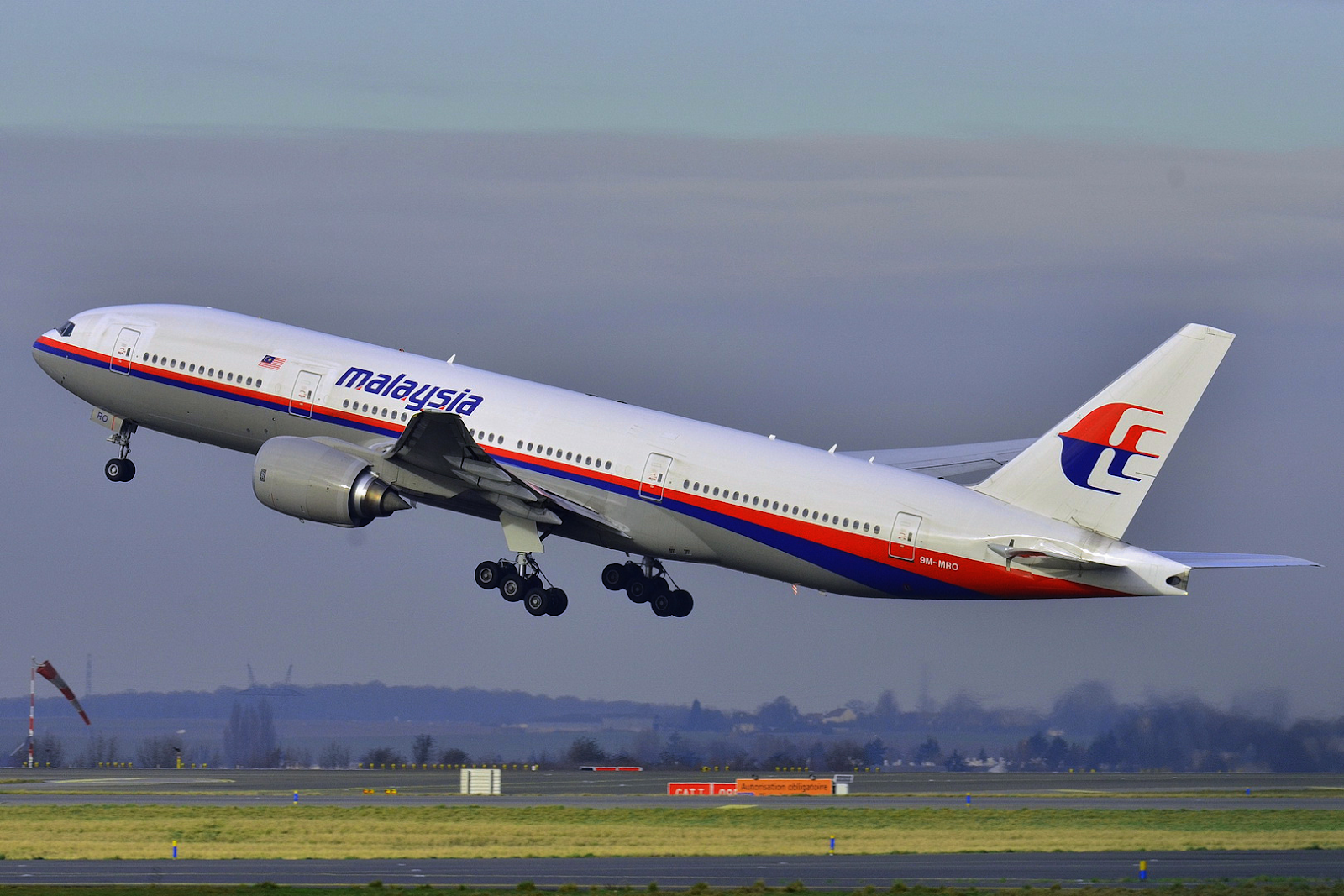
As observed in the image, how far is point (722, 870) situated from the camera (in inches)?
1622

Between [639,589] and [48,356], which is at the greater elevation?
[48,356]

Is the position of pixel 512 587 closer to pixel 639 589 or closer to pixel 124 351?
pixel 639 589

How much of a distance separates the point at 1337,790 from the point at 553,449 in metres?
31.3

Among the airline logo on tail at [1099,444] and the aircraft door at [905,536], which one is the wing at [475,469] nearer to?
the aircraft door at [905,536]

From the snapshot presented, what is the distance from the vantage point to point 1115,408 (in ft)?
155

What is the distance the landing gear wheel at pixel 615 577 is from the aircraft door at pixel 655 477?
6335 millimetres

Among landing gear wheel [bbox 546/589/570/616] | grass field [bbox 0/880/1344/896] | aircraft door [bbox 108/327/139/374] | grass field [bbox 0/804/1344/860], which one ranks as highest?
aircraft door [bbox 108/327/139/374]

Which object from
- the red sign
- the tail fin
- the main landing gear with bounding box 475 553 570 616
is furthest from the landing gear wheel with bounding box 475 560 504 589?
the tail fin

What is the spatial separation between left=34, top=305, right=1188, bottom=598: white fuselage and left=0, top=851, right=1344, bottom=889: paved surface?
7.36 metres

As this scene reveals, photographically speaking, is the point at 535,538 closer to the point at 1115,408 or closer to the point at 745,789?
the point at 745,789

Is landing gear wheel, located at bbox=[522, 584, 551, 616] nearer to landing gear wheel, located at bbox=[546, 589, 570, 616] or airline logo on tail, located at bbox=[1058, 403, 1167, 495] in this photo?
landing gear wheel, located at bbox=[546, 589, 570, 616]

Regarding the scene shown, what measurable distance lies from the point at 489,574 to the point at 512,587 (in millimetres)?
885

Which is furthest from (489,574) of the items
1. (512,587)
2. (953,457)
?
(953,457)

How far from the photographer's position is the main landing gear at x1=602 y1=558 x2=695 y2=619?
190 feet
